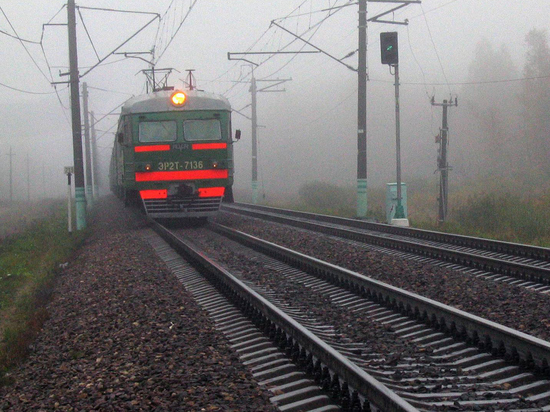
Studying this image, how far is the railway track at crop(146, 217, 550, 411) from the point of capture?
3.93 meters

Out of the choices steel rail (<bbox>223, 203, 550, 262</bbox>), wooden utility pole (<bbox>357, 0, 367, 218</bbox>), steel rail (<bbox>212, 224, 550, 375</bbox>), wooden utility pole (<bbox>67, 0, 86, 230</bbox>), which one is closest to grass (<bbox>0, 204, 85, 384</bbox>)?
wooden utility pole (<bbox>67, 0, 86, 230</bbox>)

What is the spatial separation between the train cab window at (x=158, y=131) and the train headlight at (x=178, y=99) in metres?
0.43

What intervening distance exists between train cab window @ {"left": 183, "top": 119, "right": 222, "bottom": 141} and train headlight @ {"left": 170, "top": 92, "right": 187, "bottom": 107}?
441mm

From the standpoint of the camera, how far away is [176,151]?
15.6 meters

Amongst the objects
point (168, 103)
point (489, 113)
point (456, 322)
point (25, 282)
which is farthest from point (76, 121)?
point (489, 113)

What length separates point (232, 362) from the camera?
4.96m

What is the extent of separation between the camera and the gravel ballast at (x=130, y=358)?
167 inches

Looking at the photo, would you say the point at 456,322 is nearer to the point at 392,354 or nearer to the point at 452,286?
the point at 392,354

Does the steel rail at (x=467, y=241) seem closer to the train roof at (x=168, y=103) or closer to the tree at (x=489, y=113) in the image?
the train roof at (x=168, y=103)

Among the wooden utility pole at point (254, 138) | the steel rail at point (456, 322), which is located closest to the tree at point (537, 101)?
the wooden utility pole at point (254, 138)

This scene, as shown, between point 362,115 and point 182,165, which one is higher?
point 362,115

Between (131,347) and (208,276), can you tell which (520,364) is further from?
(208,276)

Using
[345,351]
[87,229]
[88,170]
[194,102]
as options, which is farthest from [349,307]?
[88,170]

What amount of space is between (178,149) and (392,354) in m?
11.3
